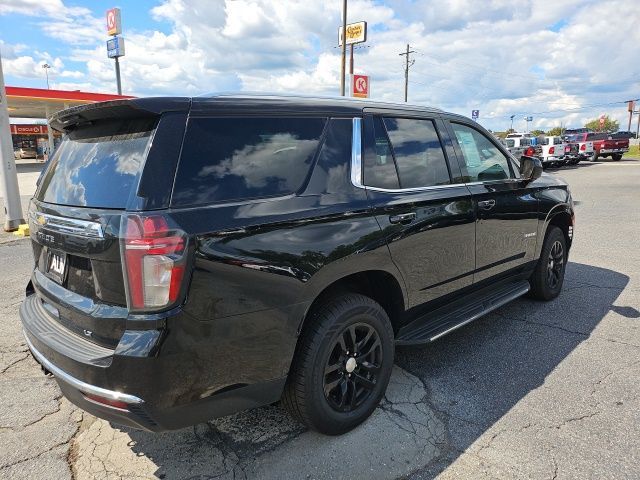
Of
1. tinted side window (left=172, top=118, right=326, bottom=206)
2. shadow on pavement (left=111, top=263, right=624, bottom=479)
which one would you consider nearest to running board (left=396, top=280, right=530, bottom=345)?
shadow on pavement (left=111, top=263, right=624, bottom=479)

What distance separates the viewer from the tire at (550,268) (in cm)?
486

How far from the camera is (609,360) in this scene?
147 inches

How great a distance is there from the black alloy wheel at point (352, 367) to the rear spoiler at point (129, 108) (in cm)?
149

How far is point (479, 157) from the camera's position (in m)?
4.02

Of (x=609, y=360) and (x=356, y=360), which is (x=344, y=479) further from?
(x=609, y=360)

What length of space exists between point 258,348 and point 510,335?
2.78 metres

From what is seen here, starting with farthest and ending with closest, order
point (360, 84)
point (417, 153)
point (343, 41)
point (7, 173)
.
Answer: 1. point (343, 41)
2. point (360, 84)
3. point (7, 173)
4. point (417, 153)

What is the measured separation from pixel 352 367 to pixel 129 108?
6.05 ft

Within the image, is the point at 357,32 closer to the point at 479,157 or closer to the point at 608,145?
the point at 608,145

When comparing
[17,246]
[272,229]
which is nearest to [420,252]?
[272,229]

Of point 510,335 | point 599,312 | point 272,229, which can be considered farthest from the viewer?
point 599,312

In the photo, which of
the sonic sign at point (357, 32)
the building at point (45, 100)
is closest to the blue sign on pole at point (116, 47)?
the building at point (45, 100)

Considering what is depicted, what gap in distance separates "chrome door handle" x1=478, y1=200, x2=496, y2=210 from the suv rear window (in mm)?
2541

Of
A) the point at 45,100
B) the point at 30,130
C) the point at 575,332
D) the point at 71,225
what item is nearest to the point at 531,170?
the point at 575,332
